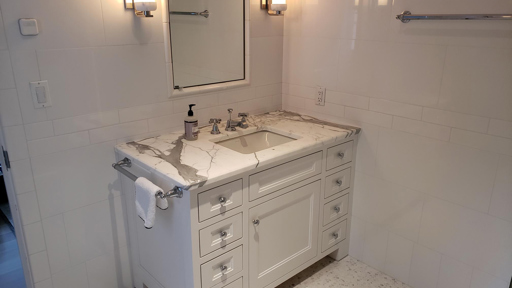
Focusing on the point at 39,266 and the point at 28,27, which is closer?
the point at 28,27

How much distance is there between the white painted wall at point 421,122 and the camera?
5.75 ft

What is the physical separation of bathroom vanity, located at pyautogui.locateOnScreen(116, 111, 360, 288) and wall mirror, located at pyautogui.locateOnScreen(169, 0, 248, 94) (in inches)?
11.7

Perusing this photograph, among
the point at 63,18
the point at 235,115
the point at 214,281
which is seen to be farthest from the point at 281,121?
the point at 63,18

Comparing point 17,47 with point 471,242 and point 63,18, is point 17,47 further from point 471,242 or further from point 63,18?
point 471,242

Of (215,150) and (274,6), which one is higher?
(274,6)

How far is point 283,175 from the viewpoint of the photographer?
6.26 ft

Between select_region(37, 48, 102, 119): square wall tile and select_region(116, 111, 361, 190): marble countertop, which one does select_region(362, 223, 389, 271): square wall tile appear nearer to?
select_region(116, 111, 361, 190): marble countertop

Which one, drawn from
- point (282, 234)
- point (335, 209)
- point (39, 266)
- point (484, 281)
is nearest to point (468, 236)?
point (484, 281)

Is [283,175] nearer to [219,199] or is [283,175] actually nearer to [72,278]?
[219,199]

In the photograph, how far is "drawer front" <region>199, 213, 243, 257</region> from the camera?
1.63 m

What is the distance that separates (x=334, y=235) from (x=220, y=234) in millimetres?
912

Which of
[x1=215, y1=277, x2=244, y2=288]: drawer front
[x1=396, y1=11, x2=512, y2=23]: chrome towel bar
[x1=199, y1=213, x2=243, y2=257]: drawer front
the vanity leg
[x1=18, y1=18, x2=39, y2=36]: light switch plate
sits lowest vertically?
the vanity leg

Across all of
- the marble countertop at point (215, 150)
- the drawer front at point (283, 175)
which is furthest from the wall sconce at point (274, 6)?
the drawer front at point (283, 175)

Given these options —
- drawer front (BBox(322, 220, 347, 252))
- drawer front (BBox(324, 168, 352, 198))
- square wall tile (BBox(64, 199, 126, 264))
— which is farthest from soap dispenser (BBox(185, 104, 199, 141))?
drawer front (BBox(322, 220, 347, 252))
